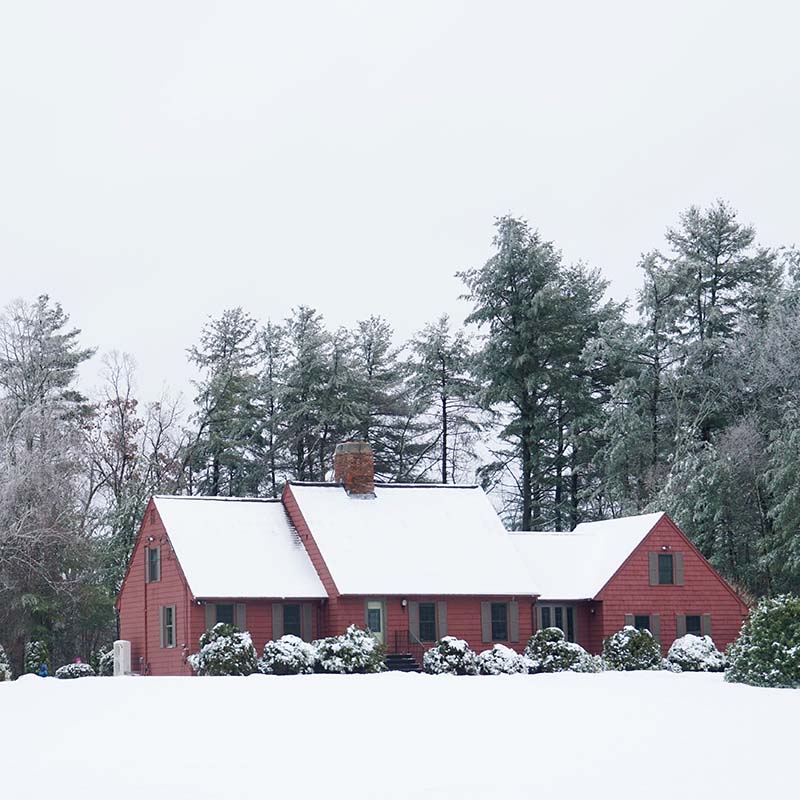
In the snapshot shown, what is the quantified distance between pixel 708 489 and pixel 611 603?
1176 centimetres

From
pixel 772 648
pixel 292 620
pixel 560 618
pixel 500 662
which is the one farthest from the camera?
pixel 560 618

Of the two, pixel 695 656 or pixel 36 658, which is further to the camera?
pixel 36 658

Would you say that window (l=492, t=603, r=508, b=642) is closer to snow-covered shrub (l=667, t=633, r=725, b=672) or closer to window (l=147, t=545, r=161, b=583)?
snow-covered shrub (l=667, t=633, r=725, b=672)

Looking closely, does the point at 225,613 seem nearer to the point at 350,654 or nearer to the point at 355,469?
the point at 350,654

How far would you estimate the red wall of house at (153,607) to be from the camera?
1940 inches

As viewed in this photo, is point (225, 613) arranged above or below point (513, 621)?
above

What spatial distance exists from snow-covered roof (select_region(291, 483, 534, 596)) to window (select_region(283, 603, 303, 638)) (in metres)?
1.86

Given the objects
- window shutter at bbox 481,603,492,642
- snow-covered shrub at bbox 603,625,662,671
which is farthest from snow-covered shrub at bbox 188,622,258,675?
snow-covered shrub at bbox 603,625,662,671

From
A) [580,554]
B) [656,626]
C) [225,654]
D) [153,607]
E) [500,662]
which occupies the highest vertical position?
[580,554]

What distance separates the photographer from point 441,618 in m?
51.0

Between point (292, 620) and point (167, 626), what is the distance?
444cm

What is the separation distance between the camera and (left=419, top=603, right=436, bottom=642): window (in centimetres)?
5081

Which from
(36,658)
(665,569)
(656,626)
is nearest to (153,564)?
(36,658)

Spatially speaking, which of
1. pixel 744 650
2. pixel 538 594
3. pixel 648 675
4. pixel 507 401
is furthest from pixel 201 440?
pixel 744 650
